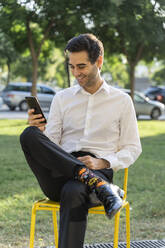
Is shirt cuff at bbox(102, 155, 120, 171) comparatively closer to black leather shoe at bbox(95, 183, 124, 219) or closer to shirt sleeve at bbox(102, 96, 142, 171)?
shirt sleeve at bbox(102, 96, 142, 171)

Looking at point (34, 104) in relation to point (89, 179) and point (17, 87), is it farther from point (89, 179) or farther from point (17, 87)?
point (17, 87)

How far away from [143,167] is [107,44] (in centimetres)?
973

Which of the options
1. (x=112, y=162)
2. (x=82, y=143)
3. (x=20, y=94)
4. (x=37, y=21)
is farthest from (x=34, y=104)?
(x=20, y=94)

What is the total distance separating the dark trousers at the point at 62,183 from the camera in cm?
250

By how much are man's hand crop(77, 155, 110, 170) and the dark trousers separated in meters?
0.05

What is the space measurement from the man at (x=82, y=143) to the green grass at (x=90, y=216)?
1.01 meters

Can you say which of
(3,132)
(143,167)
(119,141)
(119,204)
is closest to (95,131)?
(119,141)

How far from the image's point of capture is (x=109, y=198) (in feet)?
8.38

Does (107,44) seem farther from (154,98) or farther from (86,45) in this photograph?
(86,45)

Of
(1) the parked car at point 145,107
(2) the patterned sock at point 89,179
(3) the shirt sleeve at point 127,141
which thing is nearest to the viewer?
(2) the patterned sock at point 89,179

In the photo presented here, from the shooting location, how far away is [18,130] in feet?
41.4

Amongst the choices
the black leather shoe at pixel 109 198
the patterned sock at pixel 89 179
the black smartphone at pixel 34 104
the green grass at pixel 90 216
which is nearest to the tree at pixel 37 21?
the green grass at pixel 90 216

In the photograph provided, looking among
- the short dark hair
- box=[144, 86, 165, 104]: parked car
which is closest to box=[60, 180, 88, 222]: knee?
the short dark hair

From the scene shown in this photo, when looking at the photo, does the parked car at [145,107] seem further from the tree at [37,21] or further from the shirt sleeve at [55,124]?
the shirt sleeve at [55,124]
